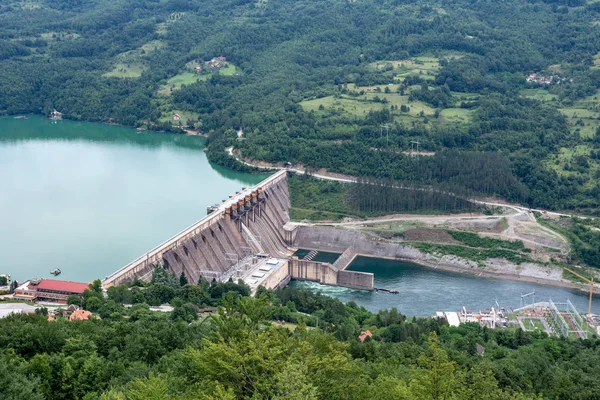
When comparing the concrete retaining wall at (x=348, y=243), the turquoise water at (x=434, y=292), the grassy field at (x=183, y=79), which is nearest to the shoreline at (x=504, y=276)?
the turquoise water at (x=434, y=292)

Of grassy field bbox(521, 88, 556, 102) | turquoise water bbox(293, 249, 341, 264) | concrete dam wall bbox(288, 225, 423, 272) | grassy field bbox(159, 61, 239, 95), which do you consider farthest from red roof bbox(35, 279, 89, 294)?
grassy field bbox(159, 61, 239, 95)

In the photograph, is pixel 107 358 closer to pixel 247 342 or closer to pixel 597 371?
pixel 247 342

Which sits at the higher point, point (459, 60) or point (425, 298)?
point (459, 60)

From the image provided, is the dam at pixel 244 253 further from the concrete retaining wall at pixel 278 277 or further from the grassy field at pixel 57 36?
the grassy field at pixel 57 36

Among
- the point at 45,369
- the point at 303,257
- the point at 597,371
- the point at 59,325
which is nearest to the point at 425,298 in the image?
the point at 303,257

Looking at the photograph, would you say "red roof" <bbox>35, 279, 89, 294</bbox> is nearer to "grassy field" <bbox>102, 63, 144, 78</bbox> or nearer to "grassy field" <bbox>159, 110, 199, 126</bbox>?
"grassy field" <bbox>159, 110, 199, 126</bbox>

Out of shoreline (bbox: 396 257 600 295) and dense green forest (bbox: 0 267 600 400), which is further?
shoreline (bbox: 396 257 600 295)
